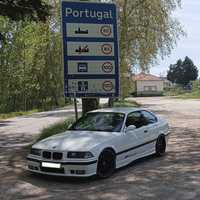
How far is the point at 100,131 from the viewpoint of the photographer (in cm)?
1127

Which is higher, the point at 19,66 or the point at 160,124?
the point at 19,66

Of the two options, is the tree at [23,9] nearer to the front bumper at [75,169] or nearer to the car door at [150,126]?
the car door at [150,126]

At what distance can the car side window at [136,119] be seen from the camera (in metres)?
12.0

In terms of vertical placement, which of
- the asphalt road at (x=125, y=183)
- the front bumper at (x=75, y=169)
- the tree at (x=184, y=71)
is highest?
the tree at (x=184, y=71)

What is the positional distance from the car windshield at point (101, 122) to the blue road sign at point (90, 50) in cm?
239

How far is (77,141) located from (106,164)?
2.53 ft

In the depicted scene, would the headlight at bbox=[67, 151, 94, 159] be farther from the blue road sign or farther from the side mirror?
the blue road sign

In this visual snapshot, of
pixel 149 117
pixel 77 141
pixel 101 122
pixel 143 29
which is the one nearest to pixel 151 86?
pixel 143 29

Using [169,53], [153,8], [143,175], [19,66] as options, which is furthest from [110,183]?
[19,66]

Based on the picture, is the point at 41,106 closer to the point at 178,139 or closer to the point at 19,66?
the point at 19,66

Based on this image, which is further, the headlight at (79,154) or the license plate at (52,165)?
the license plate at (52,165)

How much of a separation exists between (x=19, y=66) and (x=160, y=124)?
36.9 meters

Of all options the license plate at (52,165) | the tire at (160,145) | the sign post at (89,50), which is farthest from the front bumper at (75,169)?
the sign post at (89,50)

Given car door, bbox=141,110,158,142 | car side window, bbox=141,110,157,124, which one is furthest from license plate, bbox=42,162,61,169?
car side window, bbox=141,110,157,124
